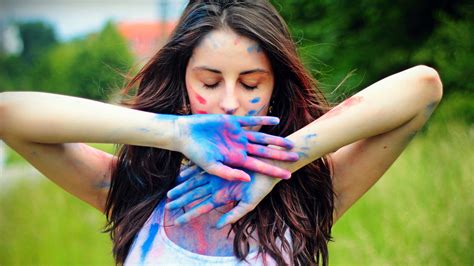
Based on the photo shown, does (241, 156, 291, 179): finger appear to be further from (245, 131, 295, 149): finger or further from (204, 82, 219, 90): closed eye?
(204, 82, 219, 90): closed eye

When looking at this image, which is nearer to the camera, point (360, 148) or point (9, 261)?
point (360, 148)

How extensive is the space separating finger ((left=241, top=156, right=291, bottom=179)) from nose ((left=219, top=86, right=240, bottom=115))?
129mm

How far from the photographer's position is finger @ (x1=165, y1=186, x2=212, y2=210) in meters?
1.73

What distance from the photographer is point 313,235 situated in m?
1.86

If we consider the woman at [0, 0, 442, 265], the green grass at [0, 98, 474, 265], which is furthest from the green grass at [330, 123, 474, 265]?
the woman at [0, 0, 442, 265]

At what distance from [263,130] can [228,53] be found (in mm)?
264

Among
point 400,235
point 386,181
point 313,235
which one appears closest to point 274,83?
point 313,235

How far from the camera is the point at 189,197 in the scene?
173 centimetres

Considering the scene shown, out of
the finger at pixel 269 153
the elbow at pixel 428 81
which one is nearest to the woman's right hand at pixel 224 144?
the finger at pixel 269 153

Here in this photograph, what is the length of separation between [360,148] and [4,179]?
14.9ft

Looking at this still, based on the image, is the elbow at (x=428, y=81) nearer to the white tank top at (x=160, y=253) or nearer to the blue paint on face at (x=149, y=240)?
the white tank top at (x=160, y=253)

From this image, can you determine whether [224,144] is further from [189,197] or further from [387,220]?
[387,220]

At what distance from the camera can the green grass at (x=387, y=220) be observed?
10.6 feet

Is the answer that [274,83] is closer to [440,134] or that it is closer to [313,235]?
[313,235]
